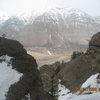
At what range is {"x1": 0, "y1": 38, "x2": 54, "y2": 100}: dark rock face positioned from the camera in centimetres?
1086

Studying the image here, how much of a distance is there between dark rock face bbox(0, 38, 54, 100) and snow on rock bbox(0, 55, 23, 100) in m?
0.16

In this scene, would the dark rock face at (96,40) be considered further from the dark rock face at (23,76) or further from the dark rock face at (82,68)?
the dark rock face at (23,76)

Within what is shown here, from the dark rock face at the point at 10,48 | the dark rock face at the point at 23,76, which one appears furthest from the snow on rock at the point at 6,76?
the dark rock face at the point at 10,48

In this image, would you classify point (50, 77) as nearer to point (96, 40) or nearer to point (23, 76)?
point (96, 40)

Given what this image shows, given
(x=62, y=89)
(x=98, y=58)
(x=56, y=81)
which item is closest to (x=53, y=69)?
(x=56, y=81)

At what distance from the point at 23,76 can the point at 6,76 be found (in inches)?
32.5

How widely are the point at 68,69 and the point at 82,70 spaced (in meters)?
4.48

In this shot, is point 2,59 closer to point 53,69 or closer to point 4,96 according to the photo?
point 4,96

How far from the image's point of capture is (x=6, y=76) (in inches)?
433

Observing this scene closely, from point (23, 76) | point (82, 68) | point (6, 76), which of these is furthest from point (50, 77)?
point (6, 76)

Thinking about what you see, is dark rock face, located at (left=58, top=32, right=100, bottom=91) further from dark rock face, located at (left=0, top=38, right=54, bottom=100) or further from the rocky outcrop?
dark rock face, located at (left=0, top=38, right=54, bottom=100)

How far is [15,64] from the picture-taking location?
38.3 ft

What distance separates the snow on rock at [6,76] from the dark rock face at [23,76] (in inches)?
6.4

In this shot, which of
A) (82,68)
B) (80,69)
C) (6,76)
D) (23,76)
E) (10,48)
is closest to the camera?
(6,76)
